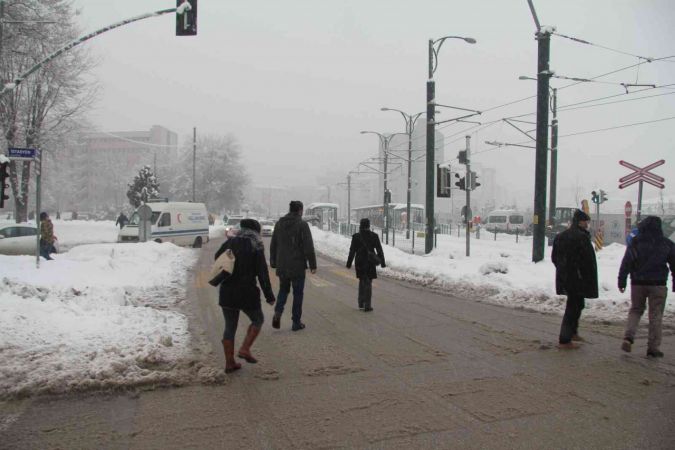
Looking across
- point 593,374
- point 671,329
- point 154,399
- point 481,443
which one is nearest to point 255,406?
point 154,399

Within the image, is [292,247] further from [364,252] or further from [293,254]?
[364,252]

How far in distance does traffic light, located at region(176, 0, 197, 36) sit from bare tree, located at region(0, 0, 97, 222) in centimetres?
1578

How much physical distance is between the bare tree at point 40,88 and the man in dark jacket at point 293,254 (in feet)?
74.2

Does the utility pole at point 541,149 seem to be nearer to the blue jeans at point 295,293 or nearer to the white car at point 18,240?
the blue jeans at point 295,293

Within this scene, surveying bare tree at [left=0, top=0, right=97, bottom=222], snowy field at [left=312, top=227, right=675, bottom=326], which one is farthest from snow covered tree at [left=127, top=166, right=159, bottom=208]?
snowy field at [left=312, top=227, right=675, bottom=326]

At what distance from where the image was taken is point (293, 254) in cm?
753

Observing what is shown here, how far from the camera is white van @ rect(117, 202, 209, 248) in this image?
24531 mm

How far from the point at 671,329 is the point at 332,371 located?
5519 mm

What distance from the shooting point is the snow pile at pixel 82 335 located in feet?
16.8

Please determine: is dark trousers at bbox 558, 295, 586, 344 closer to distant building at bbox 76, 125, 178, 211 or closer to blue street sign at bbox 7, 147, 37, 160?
blue street sign at bbox 7, 147, 37, 160

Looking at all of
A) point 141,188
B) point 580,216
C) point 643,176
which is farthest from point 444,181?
point 141,188

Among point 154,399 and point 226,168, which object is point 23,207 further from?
point 226,168

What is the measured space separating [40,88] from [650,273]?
106 ft

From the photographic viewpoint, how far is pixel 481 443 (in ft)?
12.4
